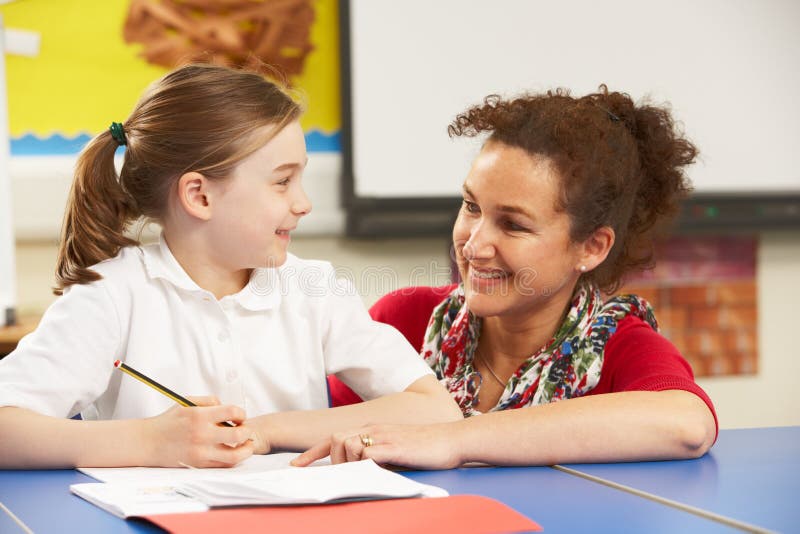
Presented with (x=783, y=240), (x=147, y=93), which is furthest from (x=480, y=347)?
(x=783, y=240)

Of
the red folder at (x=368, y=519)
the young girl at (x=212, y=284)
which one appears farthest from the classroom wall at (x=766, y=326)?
the red folder at (x=368, y=519)

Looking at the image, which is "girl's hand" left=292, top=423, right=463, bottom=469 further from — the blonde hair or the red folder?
the blonde hair

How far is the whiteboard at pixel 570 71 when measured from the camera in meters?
3.12

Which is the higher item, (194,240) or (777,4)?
(777,4)

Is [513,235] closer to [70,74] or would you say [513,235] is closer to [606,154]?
[606,154]

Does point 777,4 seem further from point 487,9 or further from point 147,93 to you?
point 147,93

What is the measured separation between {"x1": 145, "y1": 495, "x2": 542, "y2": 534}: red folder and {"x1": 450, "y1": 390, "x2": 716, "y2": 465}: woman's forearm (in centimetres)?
22

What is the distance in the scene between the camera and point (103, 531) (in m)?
0.87

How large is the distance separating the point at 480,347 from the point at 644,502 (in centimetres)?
78

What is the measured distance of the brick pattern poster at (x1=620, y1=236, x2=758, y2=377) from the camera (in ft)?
11.6

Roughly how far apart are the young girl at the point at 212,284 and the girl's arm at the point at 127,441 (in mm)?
142

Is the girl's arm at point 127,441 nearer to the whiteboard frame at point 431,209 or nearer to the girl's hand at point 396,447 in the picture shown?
the girl's hand at point 396,447

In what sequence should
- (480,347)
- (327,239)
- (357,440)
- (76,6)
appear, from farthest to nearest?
(327,239)
(76,6)
(480,347)
(357,440)

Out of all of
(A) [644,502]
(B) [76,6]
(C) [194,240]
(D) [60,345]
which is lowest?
(A) [644,502]
